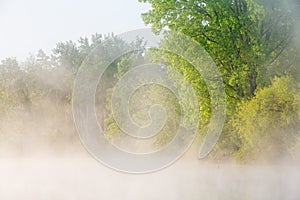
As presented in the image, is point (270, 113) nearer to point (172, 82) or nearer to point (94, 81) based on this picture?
point (172, 82)

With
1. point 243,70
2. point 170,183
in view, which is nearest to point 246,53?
point 243,70

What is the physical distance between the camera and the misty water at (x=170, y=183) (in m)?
14.8

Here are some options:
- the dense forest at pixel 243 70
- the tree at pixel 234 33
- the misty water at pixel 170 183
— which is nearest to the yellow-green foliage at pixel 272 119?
the dense forest at pixel 243 70

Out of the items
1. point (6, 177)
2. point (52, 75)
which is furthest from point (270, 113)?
point (52, 75)

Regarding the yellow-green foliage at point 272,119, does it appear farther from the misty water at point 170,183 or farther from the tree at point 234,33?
the tree at point 234,33

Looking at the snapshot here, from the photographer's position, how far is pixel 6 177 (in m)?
21.8

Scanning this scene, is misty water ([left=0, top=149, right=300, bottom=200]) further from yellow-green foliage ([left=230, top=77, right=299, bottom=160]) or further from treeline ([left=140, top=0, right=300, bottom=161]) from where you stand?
treeline ([left=140, top=0, right=300, bottom=161])

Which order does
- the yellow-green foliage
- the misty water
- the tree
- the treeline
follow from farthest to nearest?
the tree, the treeline, the yellow-green foliage, the misty water

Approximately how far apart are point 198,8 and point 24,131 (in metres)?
19.3

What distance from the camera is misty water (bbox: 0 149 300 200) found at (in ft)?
48.7

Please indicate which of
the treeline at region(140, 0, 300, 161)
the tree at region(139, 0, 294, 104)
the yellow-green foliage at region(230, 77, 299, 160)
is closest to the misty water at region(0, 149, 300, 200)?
the yellow-green foliage at region(230, 77, 299, 160)

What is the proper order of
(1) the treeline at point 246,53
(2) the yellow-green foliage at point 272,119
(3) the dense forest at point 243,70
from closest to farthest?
1. (2) the yellow-green foliage at point 272,119
2. (3) the dense forest at point 243,70
3. (1) the treeline at point 246,53

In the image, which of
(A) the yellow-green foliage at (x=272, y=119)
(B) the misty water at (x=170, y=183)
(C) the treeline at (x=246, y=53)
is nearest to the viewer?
(B) the misty water at (x=170, y=183)

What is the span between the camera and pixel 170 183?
17.1 m
